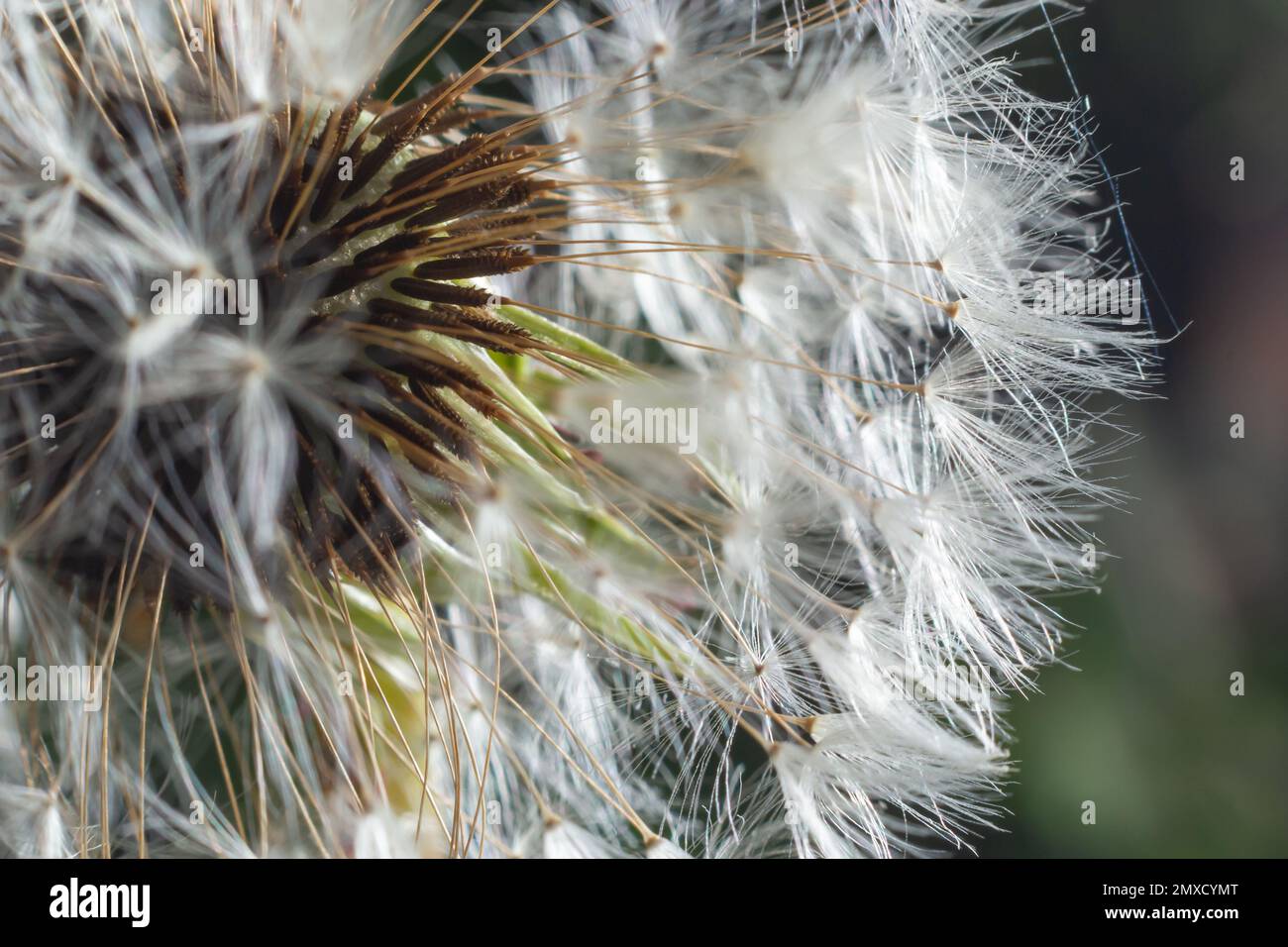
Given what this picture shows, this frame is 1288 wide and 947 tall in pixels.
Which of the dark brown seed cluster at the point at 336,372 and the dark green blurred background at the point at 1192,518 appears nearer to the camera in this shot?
the dark brown seed cluster at the point at 336,372

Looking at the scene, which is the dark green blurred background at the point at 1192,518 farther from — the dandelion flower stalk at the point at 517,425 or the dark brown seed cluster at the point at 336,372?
the dark brown seed cluster at the point at 336,372

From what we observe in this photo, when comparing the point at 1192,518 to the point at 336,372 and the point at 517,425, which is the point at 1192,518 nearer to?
the point at 517,425

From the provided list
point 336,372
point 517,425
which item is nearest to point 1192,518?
point 517,425

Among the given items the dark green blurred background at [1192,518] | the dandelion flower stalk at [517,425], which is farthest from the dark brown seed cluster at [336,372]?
the dark green blurred background at [1192,518]

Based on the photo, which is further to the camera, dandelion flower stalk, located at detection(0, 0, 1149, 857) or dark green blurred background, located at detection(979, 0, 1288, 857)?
dark green blurred background, located at detection(979, 0, 1288, 857)

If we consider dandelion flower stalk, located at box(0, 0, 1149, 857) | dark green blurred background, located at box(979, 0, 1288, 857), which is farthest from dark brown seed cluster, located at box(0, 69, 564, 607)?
dark green blurred background, located at box(979, 0, 1288, 857)

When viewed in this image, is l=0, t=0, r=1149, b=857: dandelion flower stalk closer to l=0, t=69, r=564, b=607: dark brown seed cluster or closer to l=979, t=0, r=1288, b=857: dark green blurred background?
l=0, t=69, r=564, b=607: dark brown seed cluster
